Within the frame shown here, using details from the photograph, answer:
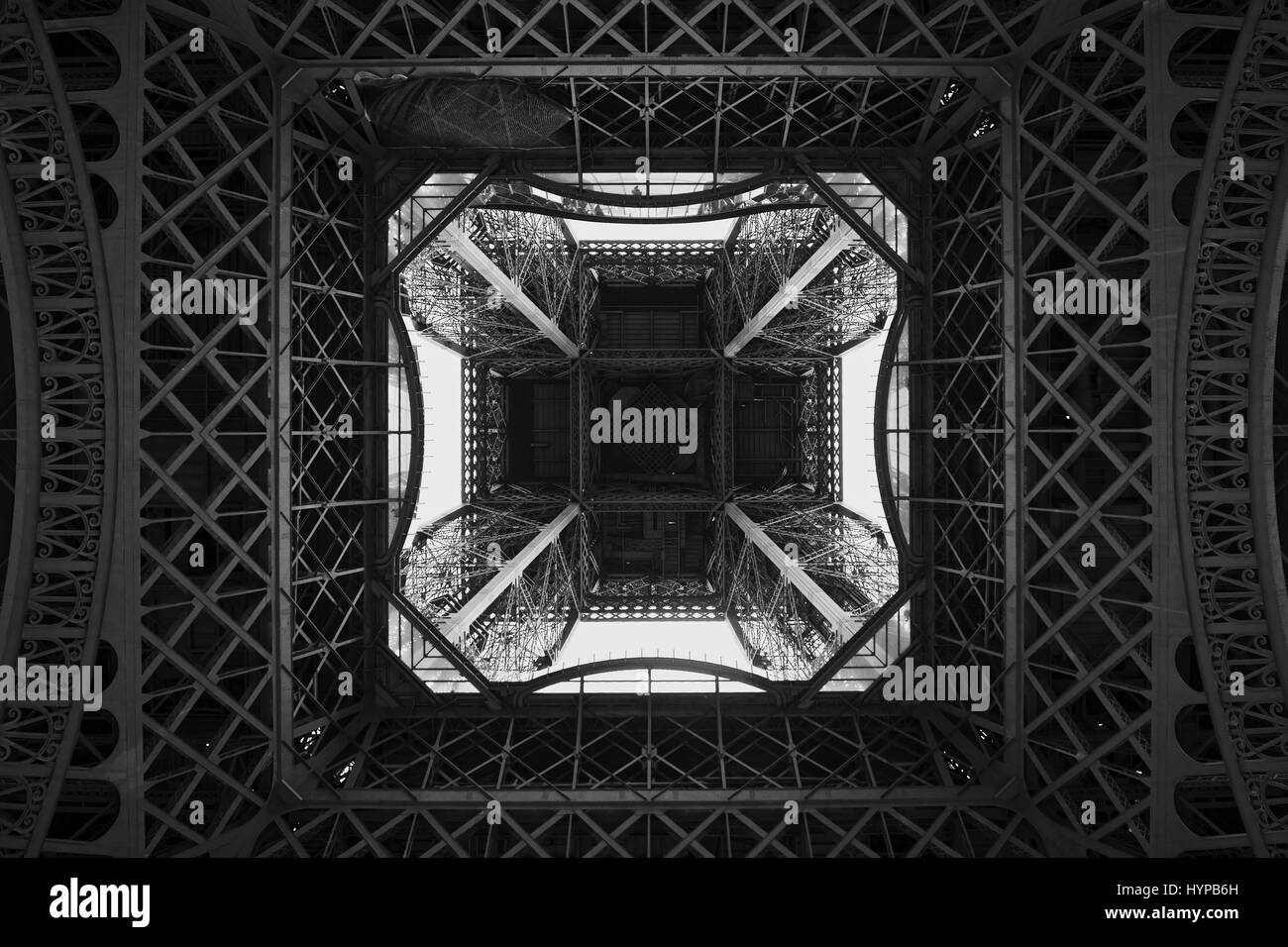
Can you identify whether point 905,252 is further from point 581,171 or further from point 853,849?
point 853,849

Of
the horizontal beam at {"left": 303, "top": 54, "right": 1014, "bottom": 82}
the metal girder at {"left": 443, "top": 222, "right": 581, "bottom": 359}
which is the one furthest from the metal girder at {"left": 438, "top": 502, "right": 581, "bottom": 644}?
the horizontal beam at {"left": 303, "top": 54, "right": 1014, "bottom": 82}

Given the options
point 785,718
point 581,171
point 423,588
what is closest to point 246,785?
point 423,588

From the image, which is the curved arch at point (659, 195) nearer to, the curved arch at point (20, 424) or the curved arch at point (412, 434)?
the curved arch at point (412, 434)

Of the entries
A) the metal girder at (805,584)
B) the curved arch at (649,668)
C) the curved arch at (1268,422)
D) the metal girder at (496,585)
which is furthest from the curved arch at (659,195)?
the curved arch at (649,668)

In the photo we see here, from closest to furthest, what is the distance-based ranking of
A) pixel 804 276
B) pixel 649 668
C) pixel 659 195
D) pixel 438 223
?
pixel 438 223, pixel 659 195, pixel 649 668, pixel 804 276

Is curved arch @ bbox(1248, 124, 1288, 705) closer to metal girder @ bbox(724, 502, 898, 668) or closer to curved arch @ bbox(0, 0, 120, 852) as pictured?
metal girder @ bbox(724, 502, 898, 668)

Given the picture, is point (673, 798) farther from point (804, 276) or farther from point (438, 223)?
point (438, 223)

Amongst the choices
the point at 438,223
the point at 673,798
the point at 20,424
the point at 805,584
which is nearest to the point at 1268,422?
the point at 805,584
